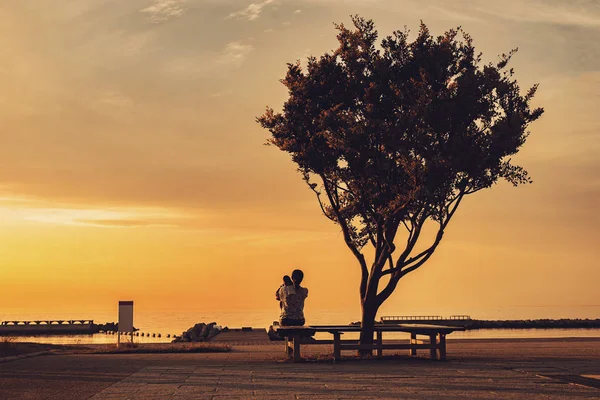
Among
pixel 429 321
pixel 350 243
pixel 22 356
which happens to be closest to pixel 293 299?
pixel 350 243

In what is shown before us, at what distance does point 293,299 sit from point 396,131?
5380 millimetres

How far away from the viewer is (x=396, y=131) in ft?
75.4

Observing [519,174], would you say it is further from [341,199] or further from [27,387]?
[27,387]

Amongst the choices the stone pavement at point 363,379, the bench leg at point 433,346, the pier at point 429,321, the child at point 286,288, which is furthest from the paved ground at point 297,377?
the pier at point 429,321

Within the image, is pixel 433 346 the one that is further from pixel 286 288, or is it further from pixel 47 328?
pixel 47 328

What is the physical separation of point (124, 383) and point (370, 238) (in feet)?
37.2

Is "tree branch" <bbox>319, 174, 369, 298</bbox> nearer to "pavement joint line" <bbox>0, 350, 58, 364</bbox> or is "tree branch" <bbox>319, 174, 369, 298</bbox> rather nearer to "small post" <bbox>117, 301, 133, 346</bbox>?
"small post" <bbox>117, 301, 133, 346</bbox>

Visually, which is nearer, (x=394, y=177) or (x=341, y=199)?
(x=394, y=177)

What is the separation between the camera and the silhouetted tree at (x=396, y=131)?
23125mm

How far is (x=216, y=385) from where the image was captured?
51.1 feet

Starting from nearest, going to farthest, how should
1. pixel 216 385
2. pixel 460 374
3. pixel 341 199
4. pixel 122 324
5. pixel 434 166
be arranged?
1. pixel 216 385
2. pixel 460 374
3. pixel 434 166
4. pixel 341 199
5. pixel 122 324

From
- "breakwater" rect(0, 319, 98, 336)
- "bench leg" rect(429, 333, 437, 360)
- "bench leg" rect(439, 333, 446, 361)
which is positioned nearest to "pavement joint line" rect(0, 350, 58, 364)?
"bench leg" rect(429, 333, 437, 360)

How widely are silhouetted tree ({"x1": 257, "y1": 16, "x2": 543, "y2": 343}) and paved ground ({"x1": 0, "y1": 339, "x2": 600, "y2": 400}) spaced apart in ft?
12.5

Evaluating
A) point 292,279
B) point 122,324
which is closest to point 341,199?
point 292,279
